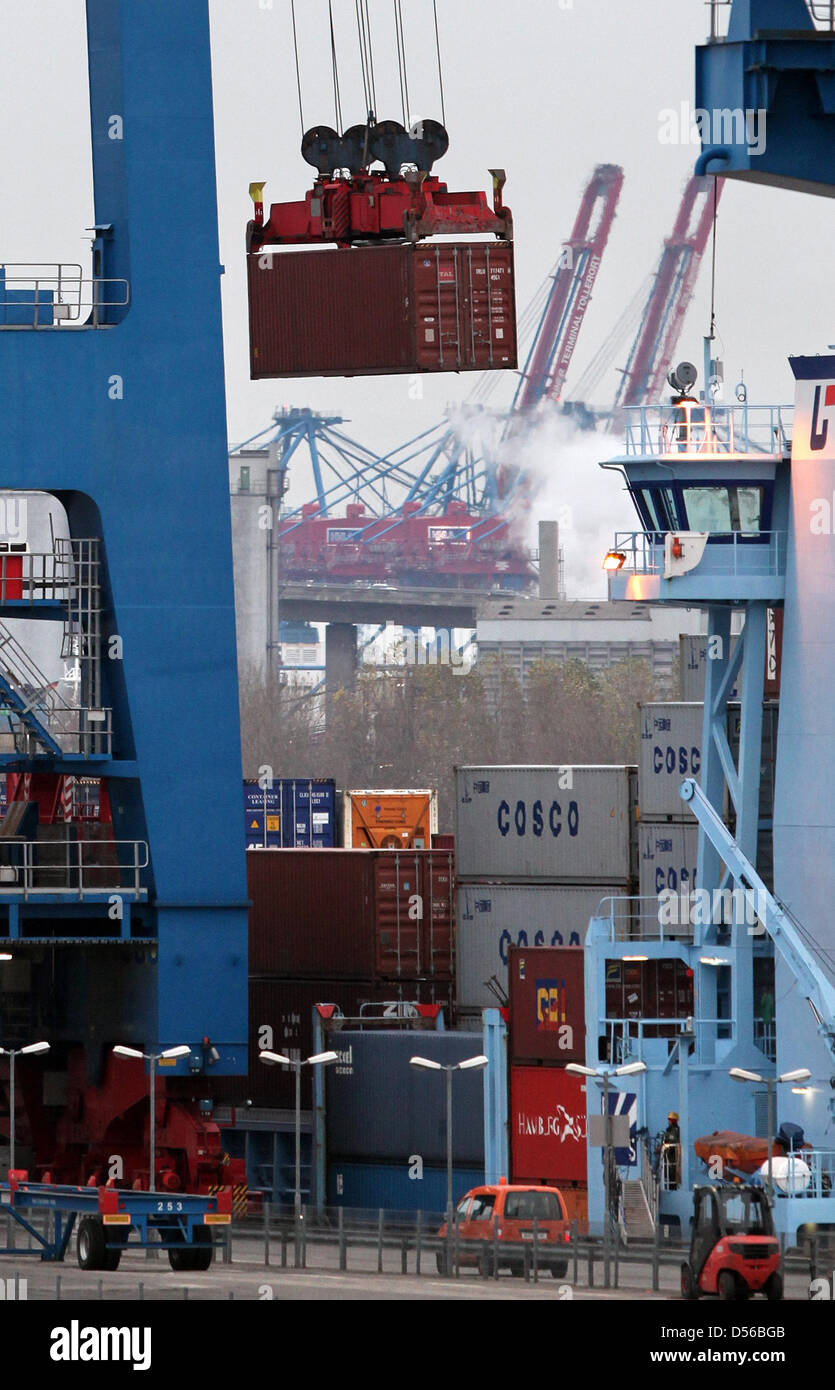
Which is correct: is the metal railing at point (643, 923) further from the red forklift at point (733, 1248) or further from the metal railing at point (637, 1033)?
the red forklift at point (733, 1248)

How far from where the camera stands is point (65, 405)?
37562 millimetres

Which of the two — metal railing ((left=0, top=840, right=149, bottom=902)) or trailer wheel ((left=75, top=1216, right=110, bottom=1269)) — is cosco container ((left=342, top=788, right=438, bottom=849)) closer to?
metal railing ((left=0, top=840, right=149, bottom=902))

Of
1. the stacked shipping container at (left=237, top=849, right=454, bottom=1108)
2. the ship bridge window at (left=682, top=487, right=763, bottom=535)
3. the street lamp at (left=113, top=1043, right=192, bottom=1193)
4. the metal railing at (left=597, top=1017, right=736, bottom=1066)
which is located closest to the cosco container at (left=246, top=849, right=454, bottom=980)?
the stacked shipping container at (left=237, top=849, right=454, bottom=1108)

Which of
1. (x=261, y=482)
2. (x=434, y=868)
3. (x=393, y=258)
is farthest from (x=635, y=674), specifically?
(x=393, y=258)

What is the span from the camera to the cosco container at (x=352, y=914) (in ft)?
163

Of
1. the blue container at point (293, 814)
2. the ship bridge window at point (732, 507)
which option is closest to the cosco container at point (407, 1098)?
the ship bridge window at point (732, 507)

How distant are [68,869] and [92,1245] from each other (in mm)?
8297

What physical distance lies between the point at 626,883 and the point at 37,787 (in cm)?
1137

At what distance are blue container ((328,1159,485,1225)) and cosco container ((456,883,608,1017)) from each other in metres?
3.66

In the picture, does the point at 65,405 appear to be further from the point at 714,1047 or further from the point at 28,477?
the point at 714,1047

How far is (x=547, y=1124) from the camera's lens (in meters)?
43.1

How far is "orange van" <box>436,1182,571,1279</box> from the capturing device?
30.6 m

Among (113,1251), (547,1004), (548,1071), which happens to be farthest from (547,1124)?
(113,1251)

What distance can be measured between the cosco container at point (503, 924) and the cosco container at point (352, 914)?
2.76ft
